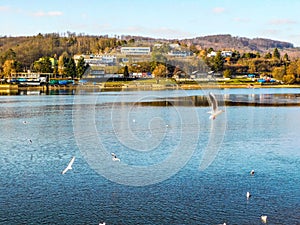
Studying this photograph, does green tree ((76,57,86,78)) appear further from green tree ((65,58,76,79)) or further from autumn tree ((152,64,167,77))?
autumn tree ((152,64,167,77))

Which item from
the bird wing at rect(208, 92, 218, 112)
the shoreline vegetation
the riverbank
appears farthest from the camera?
the shoreline vegetation

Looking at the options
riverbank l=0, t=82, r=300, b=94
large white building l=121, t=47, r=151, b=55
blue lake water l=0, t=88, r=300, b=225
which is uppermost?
large white building l=121, t=47, r=151, b=55

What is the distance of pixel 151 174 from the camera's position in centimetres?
1457

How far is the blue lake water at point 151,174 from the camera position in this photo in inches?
431

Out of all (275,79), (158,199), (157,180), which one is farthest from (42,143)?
(275,79)

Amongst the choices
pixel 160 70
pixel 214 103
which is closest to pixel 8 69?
pixel 160 70

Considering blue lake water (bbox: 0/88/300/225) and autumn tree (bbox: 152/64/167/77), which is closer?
blue lake water (bbox: 0/88/300/225)

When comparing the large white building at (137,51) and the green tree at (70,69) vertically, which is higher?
the large white building at (137,51)

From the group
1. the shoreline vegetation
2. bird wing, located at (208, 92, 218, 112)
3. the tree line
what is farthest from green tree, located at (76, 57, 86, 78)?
bird wing, located at (208, 92, 218, 112)

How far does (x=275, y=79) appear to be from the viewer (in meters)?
93.3

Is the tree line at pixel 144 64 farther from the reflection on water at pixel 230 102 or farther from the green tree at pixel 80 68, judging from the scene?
the reflection on water at pixel 230 102

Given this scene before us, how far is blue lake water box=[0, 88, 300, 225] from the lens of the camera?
10.9 meters

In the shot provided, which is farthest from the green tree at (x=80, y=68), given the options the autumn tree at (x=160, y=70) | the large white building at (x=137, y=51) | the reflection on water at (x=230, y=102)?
the reflection on water at (x=230, y=102)

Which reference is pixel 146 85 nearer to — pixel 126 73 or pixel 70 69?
pixel 126 73
